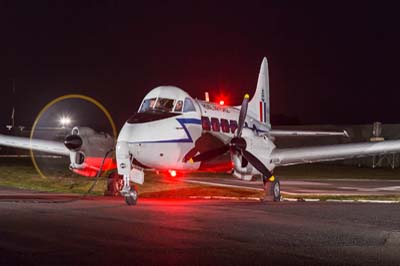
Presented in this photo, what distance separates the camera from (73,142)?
27.8 metres

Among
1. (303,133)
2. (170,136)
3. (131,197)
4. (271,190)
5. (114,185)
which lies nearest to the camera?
(131,197)

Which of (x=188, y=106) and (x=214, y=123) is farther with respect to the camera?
(x=214, y=123)

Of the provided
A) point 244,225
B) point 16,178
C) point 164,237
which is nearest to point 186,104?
point 244,225

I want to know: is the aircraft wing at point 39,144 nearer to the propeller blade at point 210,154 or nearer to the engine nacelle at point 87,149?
the engine nacelle at point 87,149

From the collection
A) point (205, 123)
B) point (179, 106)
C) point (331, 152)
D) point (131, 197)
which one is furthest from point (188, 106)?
point (331, 152)

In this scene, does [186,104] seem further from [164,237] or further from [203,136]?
[164,237]

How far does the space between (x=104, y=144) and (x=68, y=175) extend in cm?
1441

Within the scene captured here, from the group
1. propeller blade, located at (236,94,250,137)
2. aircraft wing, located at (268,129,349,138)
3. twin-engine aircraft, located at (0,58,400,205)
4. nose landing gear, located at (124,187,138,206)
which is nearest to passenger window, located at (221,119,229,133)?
twin-engine aircraft, located at (0,58,400,205)

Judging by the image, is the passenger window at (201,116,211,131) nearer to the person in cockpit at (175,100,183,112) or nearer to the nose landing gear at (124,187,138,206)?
the person in cockpit at (175,100,183,112)

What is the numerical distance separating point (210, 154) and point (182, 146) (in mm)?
1835

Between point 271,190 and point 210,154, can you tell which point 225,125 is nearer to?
point 210,154

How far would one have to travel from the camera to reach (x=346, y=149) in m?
27.6

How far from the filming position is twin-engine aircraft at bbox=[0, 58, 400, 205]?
73.5 ft

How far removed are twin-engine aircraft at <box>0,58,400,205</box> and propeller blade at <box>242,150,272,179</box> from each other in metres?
0.03
